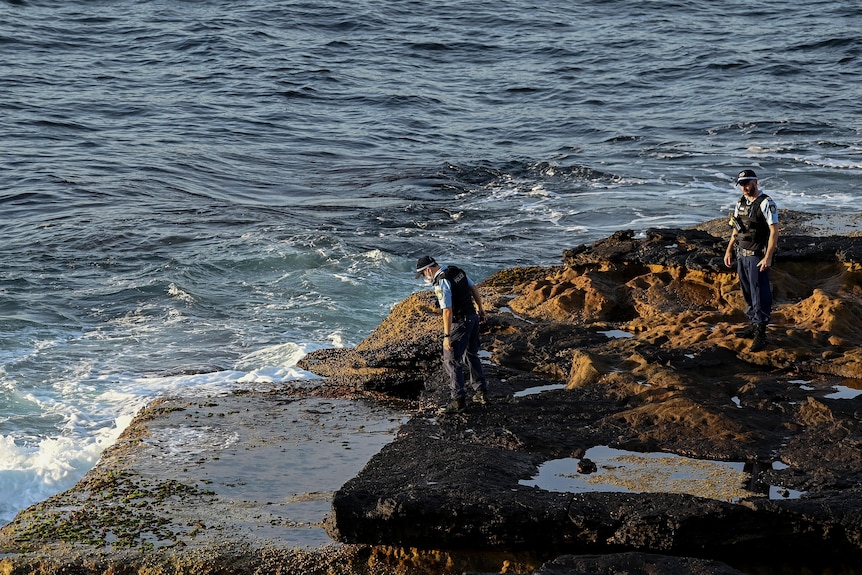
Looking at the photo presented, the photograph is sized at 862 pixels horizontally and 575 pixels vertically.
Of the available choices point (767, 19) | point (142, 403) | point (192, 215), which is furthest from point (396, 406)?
point (767, 19)

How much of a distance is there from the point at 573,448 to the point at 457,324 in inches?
69.8

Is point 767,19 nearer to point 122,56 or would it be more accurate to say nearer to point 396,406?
point 122,56

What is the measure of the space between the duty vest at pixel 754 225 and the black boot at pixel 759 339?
844 millimetres

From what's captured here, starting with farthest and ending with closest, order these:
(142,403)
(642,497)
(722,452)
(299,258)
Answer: (299,258), (142,403), (722,452), (642,497)

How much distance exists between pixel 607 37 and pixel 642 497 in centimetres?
3429

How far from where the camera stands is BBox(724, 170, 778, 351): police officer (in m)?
10.8

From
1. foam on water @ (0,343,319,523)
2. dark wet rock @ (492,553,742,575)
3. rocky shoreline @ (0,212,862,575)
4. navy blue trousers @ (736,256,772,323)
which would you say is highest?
navy blue trousers @ (736,256,772,323)

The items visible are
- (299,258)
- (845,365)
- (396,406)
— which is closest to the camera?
(845,365)

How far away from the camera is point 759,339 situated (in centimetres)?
1096

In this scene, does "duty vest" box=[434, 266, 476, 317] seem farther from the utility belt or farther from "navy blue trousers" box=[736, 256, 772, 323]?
"navy blue trousers" box=[736, 256, 772, 323]

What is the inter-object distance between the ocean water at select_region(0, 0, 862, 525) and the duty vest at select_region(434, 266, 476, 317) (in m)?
3.40

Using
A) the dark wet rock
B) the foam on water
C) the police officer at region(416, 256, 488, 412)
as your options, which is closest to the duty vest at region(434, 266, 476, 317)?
the police officer at region(416, 256, 488, 412)

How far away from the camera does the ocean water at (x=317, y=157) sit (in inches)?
582

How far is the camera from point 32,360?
556 inches
